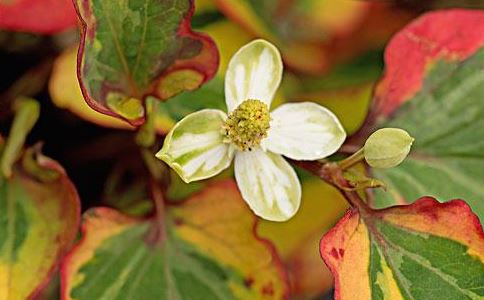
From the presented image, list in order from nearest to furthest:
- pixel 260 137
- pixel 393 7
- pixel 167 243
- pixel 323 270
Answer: pixel 260 137 < pixel 167 243 < pixel 323 270 < pixel 393 7

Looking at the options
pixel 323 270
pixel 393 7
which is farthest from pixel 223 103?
pixel 393 7

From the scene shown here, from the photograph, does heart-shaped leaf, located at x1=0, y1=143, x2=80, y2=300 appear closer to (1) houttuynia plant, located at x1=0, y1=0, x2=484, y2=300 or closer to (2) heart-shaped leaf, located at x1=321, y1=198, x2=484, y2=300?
(1) houttuynia plant, located at x1=0, y1=0, x2=484, y2=300

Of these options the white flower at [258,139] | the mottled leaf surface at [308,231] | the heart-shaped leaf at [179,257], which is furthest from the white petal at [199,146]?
the mottled leaf surface at [308,231]

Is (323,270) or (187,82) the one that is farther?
(323,270)

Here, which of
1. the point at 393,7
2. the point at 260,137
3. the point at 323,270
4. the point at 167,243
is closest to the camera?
the point at 260,137

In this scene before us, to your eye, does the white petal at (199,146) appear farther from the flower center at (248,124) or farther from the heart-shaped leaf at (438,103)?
the heart-shaped leaf at (438,103)

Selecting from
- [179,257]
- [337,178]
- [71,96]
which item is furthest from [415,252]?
[71,96]

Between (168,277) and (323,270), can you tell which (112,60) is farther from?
(323,270)
